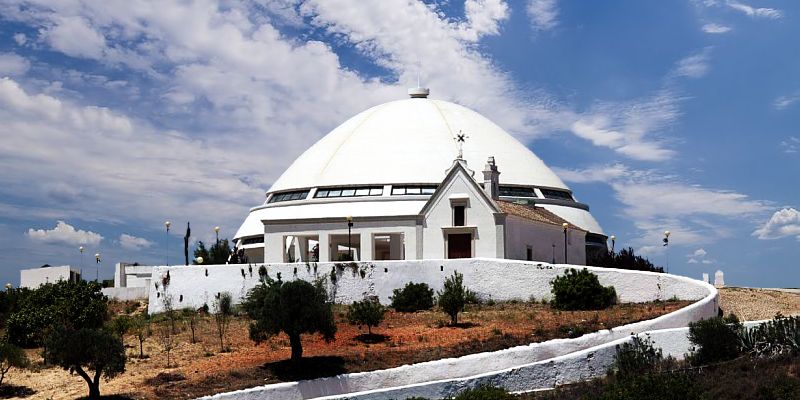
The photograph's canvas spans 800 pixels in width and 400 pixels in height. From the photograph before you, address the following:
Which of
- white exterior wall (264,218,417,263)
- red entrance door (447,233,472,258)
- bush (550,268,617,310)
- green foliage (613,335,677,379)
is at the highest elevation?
white exterior wall (264,218,417,263)

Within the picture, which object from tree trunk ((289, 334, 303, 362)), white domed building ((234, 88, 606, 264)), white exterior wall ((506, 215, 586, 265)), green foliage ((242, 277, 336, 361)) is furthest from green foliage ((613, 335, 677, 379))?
white exterior wall ((506, 215, 586, 265))

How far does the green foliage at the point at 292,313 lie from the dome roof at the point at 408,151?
26135 mm

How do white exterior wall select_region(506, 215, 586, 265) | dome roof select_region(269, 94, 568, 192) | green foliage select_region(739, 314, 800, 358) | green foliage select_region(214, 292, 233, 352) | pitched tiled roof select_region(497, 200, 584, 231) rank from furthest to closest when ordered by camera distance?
dome roof select_region(269, 94, 568, 192)
pitched tiled roof select_region(497, 200, 584, 231)
white exterior wall select_region(506, 215, 586, 265)
green foliage select_region(214, 292, 233, 352)
green foliage select_region(739, 314, 800, 358)

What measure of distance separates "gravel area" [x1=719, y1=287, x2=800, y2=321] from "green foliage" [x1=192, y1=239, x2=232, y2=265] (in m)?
29.2

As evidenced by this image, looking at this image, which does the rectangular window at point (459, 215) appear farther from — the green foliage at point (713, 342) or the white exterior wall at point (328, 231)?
the green foliage at point (713, 342)

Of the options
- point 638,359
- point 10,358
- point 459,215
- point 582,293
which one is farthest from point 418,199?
point 10,358

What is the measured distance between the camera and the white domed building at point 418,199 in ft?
149

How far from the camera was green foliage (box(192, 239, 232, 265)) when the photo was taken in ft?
182

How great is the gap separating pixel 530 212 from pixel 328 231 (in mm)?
10999

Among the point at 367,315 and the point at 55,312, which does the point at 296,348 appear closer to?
the point at 367,315

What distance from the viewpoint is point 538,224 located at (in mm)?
47125

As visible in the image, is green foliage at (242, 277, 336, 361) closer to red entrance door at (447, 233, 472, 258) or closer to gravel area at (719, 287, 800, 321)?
gravel area at (719, 287, 800, 321)

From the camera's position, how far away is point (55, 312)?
121ft

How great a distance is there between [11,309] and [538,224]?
2616cm
